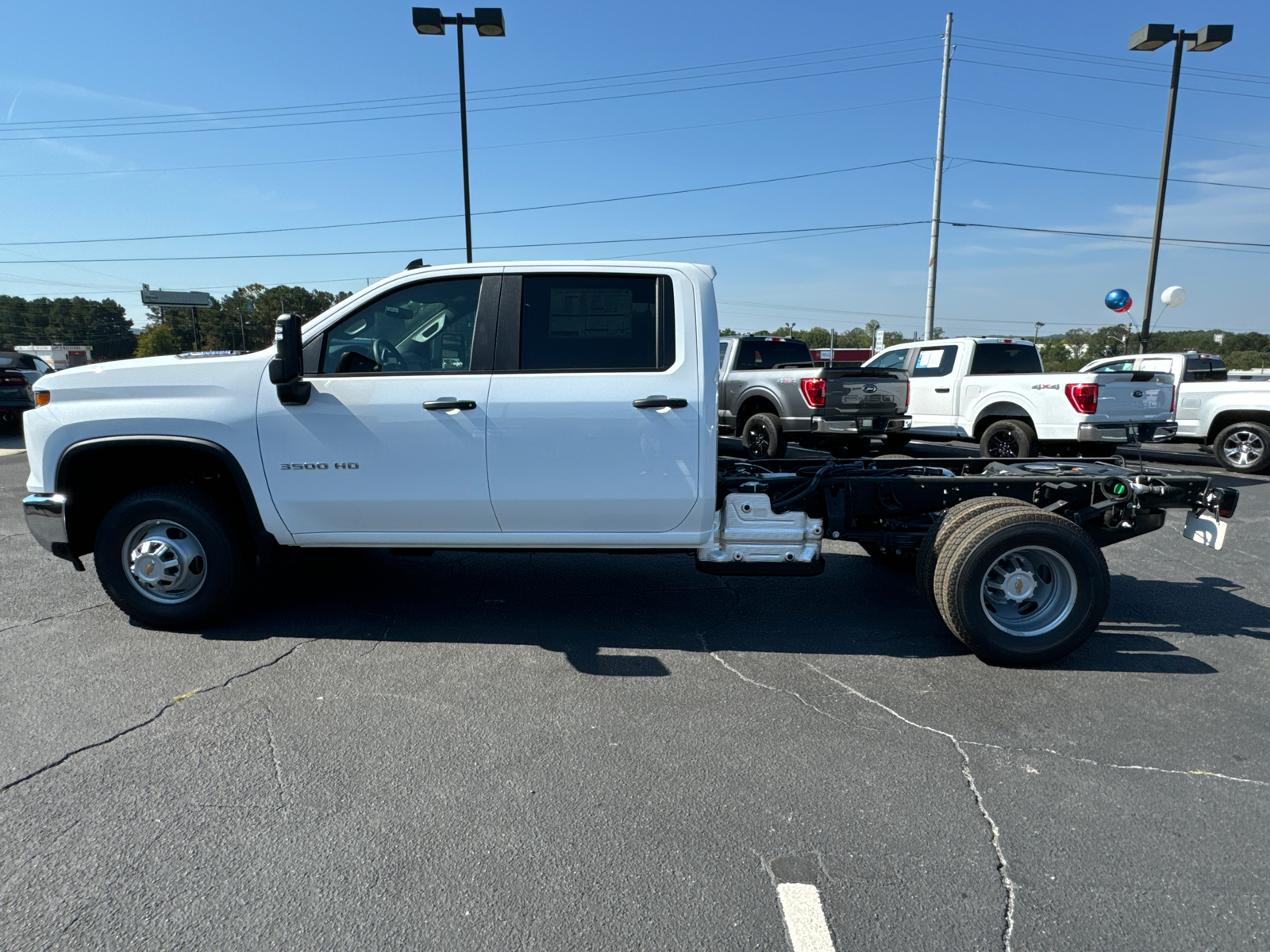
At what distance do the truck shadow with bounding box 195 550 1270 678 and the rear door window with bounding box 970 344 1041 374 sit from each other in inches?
258

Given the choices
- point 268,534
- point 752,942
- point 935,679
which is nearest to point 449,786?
point 752,942

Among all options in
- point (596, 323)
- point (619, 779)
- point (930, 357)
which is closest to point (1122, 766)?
point (619, 779)

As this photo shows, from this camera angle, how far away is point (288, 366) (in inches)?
163

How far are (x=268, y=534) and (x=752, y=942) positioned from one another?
348 centimetres

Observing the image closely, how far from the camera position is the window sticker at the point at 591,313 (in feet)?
14.5

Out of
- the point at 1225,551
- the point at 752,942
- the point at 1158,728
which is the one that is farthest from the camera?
the point at 1225,551

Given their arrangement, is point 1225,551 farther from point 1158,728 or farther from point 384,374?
point 384,374

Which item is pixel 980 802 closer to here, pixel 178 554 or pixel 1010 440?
pixel 178 554

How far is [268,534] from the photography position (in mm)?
4590

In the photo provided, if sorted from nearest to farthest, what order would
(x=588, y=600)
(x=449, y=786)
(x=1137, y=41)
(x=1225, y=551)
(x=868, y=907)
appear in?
(x=868, y=907), (x=449, y=786), (x=588, y=600), (x=1225, y=551), (x=1137, y=41)

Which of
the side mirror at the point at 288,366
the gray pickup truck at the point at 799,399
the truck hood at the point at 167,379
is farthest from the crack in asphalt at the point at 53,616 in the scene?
the gray pickup truck at the point at 799,399

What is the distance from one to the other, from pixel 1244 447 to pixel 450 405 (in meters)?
12.3

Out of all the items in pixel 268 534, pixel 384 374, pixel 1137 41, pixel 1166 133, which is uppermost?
pixel 1137 41

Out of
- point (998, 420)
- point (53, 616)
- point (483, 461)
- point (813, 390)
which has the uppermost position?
point (813, 390)
